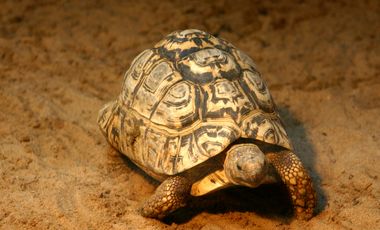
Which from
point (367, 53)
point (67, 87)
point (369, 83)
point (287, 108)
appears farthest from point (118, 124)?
point (367, 53)

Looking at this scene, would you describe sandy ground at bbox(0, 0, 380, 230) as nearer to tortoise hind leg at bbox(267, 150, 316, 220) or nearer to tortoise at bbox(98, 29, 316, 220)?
tortoise hind leg at bbox(267, 150, 316, 220)

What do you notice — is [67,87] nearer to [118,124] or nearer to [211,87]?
[118,124]

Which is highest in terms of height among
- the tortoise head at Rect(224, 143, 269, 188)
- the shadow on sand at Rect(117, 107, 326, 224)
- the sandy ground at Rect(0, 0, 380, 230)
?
the tortoise head at Rect(224, 143, 269, 188)

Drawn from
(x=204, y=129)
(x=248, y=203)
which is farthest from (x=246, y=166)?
(x=248, y=203)

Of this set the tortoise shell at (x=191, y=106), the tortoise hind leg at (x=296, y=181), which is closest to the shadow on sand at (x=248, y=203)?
the tortoise hind leg at (x=296, y=181)

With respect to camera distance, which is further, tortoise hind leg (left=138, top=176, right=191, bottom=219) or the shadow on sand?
the shadow on sand

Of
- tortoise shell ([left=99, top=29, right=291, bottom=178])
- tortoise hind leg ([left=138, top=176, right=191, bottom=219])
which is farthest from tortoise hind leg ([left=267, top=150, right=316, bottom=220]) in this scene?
tortoise hind leg ([left=138, top=176, right=191, bottom=219])

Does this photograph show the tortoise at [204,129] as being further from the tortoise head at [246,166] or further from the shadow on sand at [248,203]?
the shadow on sand at [248,203]
